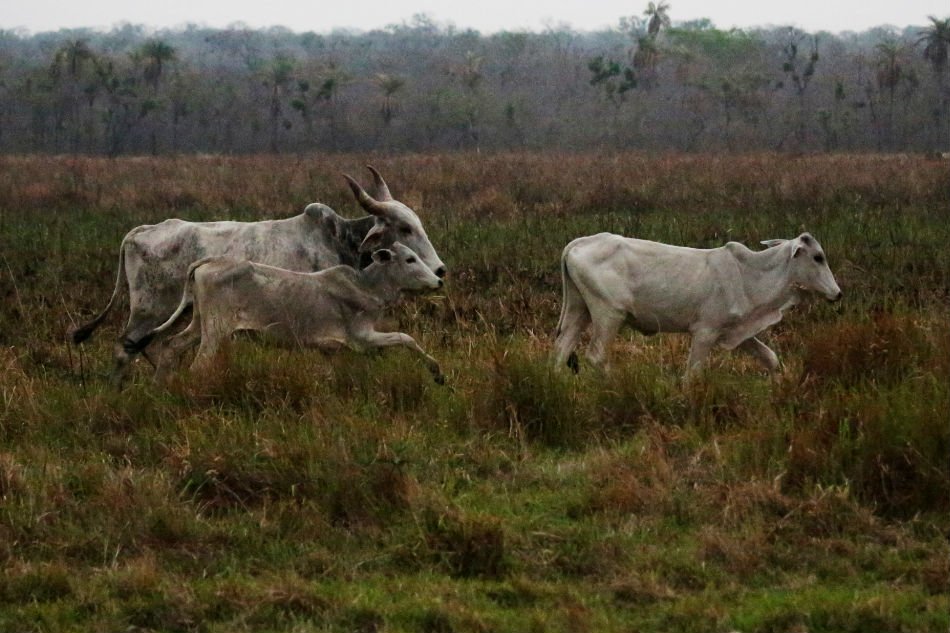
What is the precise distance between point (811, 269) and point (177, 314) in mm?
3732

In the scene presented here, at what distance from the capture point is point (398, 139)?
Answer: 6800cm

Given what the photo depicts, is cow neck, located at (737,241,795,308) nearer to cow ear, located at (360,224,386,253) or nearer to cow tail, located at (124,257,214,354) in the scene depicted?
cow ear, located at (360,224,386,253)

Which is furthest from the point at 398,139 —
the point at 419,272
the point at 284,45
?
the point at 284,45

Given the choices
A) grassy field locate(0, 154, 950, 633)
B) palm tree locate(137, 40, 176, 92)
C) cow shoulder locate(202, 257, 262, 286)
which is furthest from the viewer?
palm tree locate(137, 40, 176, 92)

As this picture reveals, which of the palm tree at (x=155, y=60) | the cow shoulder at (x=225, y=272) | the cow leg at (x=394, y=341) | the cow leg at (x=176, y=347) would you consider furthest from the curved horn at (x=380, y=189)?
the palm tree at (x=155, y=60)

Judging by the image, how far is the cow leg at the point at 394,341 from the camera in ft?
26.5

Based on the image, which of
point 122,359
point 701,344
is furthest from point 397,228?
point 701,344

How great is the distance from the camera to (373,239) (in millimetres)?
8836

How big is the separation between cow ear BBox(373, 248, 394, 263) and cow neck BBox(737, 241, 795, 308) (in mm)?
2095

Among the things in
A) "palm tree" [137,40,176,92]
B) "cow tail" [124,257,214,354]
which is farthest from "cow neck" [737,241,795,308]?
"palm tree" [137,40,176,92]

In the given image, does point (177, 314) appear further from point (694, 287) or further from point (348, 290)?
point (694, 287)

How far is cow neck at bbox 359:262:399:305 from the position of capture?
8.52m

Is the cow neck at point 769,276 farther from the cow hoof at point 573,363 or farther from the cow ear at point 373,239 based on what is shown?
the cow ear at point 373,239

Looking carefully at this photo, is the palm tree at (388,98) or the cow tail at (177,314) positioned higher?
the cow tail at (177,314)
